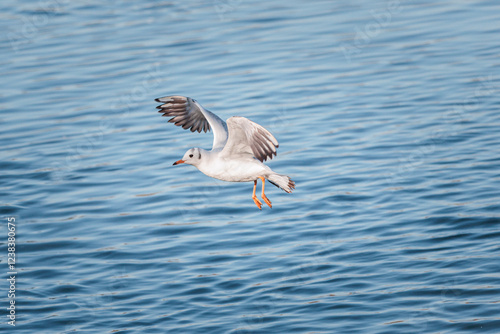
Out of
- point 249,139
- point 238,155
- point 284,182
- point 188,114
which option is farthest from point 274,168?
point 249,139

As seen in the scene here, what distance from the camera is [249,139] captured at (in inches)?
458

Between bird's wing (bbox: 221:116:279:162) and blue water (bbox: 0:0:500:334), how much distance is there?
10.4ft

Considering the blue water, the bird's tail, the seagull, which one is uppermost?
the seagull

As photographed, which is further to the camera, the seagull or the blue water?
the blue water

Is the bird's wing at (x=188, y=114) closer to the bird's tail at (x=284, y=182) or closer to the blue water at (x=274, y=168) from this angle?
the bird's tail at (x=284, y=182)

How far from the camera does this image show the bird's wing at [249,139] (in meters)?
11.4

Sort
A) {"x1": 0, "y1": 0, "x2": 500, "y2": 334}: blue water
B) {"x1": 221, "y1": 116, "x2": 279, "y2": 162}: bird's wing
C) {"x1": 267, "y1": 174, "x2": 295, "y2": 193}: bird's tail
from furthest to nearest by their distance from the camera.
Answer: {"x1": 0, "y1": 0, "x2": 500, "y2": 334}: blue water
{"x1": 267, "y1": 174, "x2": 295, "y2": 193}: bird's tail
{"x1": 221, "y1": 116, "x2": 279, "y2": 162}: bird's wing

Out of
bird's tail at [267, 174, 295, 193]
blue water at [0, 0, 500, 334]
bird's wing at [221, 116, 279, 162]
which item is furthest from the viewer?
blue water at [0, 0, 500, 334]

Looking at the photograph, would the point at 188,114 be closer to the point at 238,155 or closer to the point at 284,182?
the point at 238,155

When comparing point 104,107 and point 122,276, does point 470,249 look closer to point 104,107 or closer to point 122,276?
point 122,276

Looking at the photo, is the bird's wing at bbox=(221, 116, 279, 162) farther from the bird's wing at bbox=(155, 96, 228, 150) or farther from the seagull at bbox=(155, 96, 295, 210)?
the bird's wing at bbox=(155, 96, 228, 150)

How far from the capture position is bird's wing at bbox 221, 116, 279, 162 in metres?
11.4

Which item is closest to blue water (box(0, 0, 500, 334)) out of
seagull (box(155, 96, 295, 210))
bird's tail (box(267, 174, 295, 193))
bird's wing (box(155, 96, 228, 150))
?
bird's tail (box(267, 174, 295, 193))

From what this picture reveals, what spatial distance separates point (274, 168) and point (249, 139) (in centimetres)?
Result: 695
